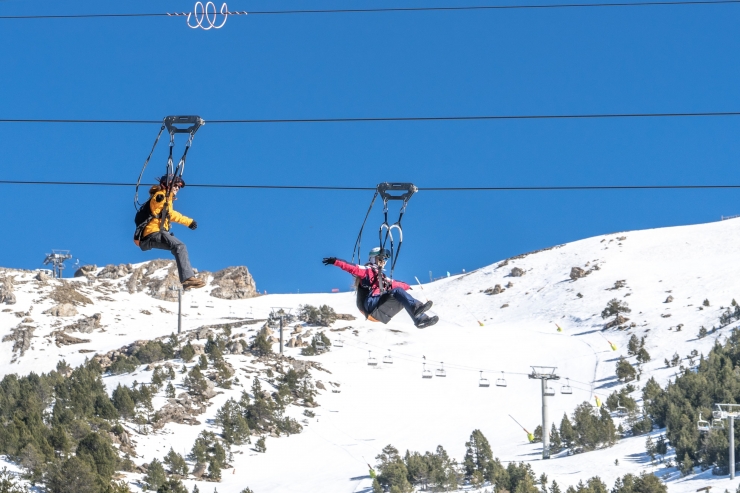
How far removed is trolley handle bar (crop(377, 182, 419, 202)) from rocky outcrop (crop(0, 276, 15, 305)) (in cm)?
9597

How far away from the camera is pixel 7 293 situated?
368 feet

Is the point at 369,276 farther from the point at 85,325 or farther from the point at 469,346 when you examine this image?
the point at 85,325

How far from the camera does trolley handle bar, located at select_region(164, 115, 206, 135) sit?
2139 cm

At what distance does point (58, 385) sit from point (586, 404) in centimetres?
3450

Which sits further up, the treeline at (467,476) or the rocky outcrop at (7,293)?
the rocky outcrop at (7,293)

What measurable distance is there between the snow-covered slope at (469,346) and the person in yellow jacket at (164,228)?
37.6 meters

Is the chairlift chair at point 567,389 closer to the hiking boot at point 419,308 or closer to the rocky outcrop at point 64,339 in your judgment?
the rocky outcrop at point 64,339

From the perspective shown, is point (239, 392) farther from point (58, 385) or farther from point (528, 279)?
point (528, 279)

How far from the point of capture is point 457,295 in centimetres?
12938

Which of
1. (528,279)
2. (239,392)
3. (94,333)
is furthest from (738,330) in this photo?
(94,333)

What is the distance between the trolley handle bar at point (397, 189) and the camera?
2180 centimetres

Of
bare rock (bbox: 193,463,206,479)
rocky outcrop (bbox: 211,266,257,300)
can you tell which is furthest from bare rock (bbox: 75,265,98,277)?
bare rock (bbox: 193,463,206,479)

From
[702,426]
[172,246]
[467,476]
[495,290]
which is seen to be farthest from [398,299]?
[495,290]

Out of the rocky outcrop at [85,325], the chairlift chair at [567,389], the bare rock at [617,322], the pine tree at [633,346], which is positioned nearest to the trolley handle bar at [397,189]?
the chairlift chair at [567,389]
